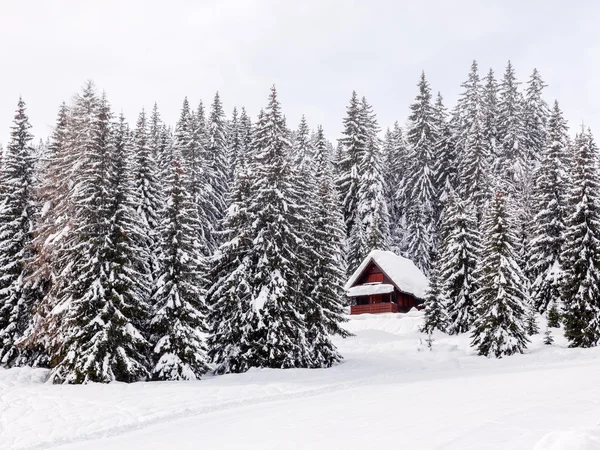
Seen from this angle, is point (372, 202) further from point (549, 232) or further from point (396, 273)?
point (549, 232)

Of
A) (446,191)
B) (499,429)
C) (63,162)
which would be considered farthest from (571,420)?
(446,191)

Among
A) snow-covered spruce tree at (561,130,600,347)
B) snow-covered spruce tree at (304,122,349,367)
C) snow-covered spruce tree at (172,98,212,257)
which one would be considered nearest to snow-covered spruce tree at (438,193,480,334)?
snow-covered spruce tree at (561,130,600,347)

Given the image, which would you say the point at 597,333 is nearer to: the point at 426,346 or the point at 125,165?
the point at 426,346

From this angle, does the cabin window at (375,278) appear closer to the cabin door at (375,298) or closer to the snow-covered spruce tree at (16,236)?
the cabin door at (375,298)

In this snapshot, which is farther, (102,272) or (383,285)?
(383,285)

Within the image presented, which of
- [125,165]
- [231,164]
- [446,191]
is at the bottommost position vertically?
[125,165]

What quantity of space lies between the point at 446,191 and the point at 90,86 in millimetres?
45627

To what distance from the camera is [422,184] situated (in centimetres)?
6272

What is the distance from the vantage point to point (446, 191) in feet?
208

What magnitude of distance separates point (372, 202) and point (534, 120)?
29.9 m

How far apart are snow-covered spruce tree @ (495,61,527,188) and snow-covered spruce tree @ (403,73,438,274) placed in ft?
27.3

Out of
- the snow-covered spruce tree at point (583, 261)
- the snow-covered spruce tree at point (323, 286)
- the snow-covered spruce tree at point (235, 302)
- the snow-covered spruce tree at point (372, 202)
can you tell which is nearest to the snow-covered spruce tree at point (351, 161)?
the snow-covered spruce tree at point (372, 202)

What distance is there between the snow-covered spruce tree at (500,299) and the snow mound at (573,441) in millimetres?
23379

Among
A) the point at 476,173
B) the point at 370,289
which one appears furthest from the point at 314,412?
the point at 476,173
